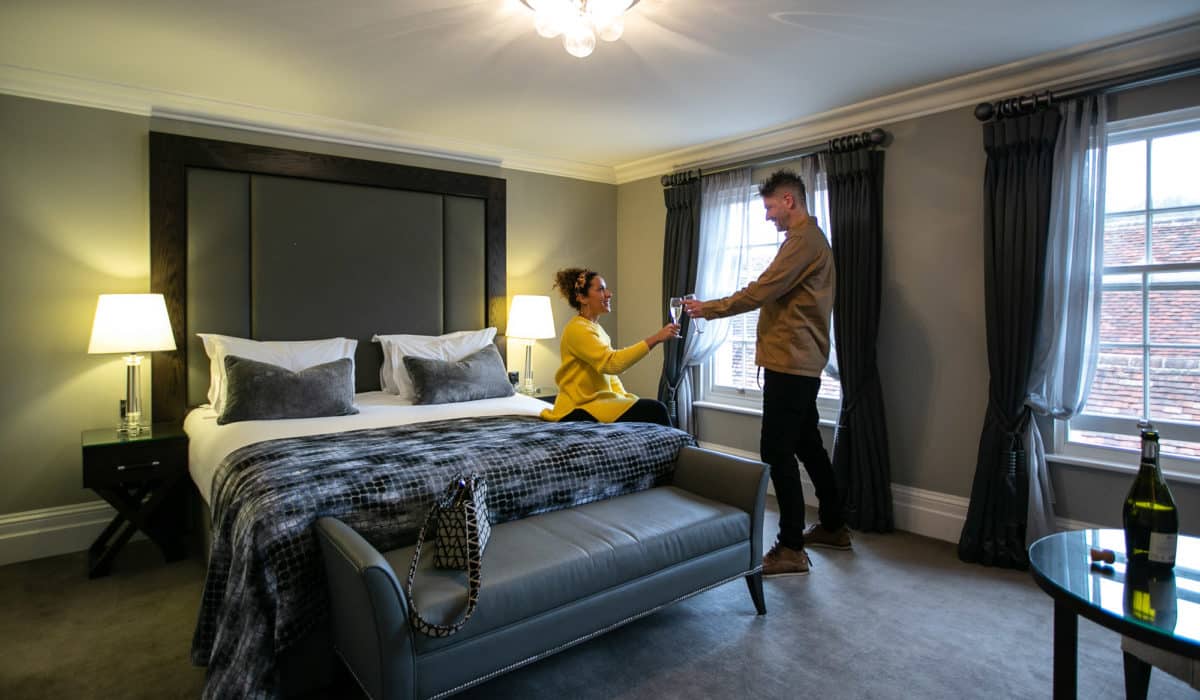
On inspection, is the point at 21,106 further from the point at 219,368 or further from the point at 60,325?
the point at 219,368

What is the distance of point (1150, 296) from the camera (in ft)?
9.45

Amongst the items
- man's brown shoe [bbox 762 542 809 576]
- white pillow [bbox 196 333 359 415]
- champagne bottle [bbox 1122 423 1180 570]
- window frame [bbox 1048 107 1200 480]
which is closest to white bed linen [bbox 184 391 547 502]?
white pillow [bbox 196 333 359 415]

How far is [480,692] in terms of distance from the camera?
204cm

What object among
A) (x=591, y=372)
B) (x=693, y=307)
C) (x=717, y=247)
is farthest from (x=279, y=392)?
(x=717, y=247)

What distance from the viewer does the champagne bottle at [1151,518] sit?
1634 mm

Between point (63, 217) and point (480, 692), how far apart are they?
3151 mm

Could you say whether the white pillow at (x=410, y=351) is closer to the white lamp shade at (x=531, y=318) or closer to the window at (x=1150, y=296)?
the white lamp shade at (x=531, y=318)

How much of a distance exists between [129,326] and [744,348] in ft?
12.0

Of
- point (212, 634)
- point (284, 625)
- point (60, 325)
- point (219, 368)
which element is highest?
point (60, 325)

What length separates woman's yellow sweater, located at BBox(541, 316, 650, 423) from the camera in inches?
120

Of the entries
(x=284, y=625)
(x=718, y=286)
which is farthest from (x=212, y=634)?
(x=718, y=286)

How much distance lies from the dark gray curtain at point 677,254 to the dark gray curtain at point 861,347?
3.96 feet

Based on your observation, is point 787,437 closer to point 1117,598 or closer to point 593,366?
point 593,366

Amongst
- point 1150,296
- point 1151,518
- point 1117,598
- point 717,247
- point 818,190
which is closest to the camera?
point 1117,598
